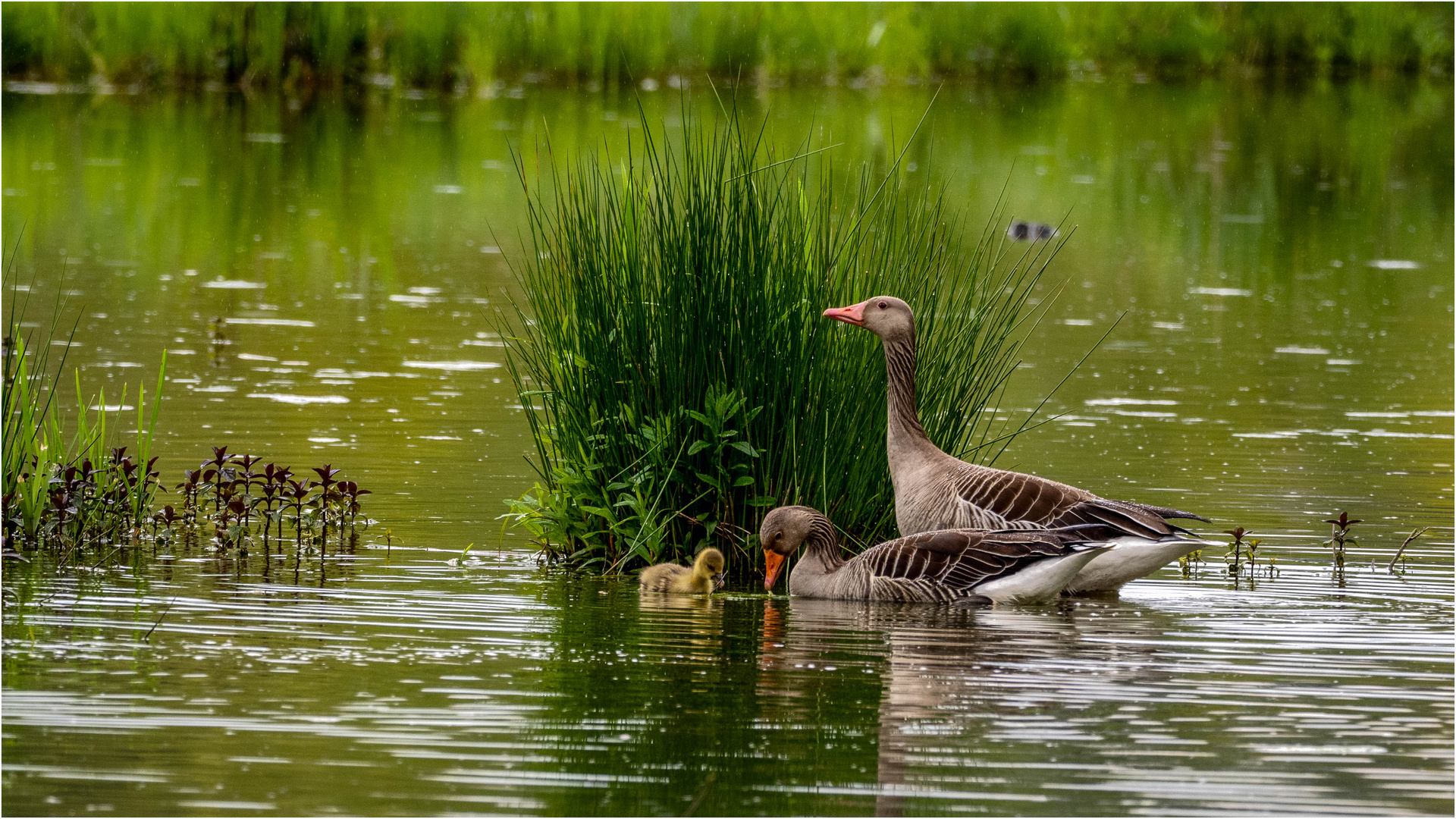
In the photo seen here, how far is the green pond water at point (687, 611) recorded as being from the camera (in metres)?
7.56

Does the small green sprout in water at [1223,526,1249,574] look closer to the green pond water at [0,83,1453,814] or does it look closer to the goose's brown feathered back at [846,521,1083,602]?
the green pond water at [0,83,1453,814]

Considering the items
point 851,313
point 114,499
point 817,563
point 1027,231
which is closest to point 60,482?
point 114,499

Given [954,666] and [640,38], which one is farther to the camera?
[640,38]

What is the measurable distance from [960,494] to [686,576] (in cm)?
156

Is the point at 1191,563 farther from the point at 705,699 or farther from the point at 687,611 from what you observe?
the point at 705,699

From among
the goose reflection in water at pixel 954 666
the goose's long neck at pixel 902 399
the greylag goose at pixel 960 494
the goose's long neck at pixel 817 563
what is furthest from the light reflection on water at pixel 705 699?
the goose's long neck at pixel 902 399

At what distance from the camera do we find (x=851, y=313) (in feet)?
37.0

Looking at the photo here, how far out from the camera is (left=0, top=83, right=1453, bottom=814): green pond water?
7.56 meters

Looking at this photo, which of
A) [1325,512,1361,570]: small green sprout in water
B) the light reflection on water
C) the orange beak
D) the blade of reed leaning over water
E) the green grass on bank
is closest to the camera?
the light reflection on water

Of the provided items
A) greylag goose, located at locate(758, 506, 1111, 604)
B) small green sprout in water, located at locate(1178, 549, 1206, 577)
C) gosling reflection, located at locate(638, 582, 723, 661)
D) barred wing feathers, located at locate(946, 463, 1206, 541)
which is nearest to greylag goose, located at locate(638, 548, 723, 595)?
gosling reflection, located at locate(638, 582, 723, 661)

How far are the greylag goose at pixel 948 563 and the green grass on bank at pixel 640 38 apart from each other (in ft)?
105

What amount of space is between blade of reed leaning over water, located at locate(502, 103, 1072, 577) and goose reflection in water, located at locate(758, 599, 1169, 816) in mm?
953

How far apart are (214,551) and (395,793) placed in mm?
5041

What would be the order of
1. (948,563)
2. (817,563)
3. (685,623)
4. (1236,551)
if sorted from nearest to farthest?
(685,623) < (948,563) < (817,563) < (1236,551)
